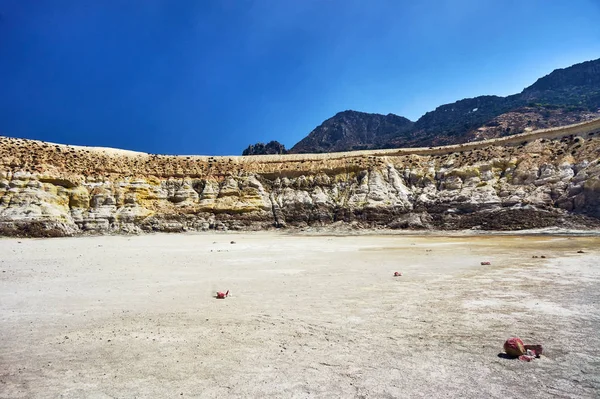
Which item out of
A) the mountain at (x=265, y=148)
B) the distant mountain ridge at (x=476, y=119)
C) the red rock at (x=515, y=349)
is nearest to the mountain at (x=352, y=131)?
the distant mountain ridge at (x=476, y=119)

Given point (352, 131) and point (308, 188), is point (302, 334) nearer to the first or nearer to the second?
point (308, 188)

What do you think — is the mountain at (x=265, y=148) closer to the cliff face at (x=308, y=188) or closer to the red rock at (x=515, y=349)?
the cliff face at (x=308, y=188)

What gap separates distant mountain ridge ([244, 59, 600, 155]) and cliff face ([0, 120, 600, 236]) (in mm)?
63616

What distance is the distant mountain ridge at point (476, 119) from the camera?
366 feet

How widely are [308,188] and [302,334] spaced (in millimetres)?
44454

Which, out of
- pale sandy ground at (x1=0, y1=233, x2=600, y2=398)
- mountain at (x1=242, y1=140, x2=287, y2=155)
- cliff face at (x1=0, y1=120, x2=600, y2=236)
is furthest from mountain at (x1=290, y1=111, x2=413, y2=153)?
pale sandy ground at (x1=0, y1=233, x2=600, y2=398)

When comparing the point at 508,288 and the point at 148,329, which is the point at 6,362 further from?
the point at 508,288

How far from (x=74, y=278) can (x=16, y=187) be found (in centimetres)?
3271

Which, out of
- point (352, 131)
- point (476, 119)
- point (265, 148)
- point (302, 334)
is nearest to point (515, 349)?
point (302, 334)

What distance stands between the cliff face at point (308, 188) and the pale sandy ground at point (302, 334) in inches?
1109

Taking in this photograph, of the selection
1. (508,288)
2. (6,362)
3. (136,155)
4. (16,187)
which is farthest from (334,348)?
(136,155)

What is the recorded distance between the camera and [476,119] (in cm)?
13350

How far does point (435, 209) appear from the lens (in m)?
43.0

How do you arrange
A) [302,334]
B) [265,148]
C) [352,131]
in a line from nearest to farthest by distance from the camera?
[302,334] < [265,148] < [352,131]
